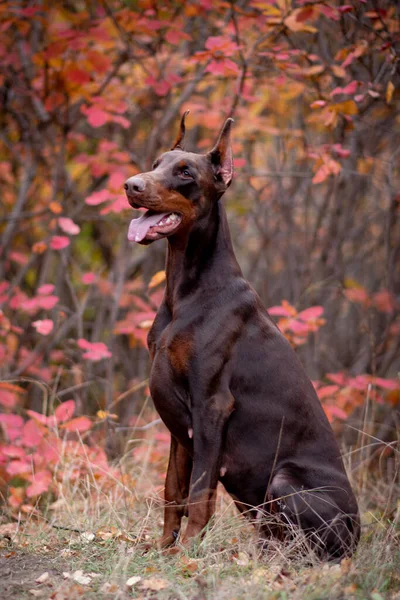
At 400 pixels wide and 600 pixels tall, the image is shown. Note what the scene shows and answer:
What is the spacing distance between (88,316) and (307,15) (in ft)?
14.0

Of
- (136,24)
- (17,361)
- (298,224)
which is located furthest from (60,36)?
(298,224)

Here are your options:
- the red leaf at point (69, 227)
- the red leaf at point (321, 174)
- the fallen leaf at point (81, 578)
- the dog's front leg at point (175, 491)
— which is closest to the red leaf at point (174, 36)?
the red leaf at point (321, 174)

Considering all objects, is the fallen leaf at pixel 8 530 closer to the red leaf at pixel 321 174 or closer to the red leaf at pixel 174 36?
the red leaf at pixel 321 174

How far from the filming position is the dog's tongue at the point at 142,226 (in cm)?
343

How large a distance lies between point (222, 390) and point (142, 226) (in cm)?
85

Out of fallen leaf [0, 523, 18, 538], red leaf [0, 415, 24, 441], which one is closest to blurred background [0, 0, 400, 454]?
red leaf [0, 415, 24, 441]

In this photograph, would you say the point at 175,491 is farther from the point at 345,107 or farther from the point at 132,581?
the point at 345,107

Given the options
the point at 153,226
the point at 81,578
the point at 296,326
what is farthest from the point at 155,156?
the point at 81,578

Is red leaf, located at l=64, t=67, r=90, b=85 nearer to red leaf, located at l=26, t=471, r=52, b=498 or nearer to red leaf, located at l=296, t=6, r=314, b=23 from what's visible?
red leaf, located at l=296, t=6, r=314, b=23

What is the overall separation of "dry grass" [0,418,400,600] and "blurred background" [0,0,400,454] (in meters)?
1.36

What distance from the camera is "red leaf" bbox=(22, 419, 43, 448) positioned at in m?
4.96

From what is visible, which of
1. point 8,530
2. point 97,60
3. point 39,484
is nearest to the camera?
point 8,530

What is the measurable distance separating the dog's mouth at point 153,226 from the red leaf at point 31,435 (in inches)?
80.4

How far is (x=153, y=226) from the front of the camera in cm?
348
